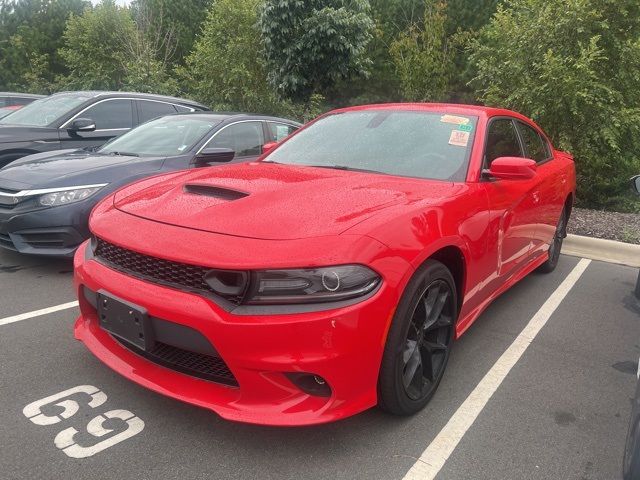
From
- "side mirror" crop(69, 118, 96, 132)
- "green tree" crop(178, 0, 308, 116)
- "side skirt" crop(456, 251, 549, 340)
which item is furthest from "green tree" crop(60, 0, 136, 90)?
"side skirt" crop(456, 251, 549, 340)

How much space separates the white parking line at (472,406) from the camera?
88.0 inches

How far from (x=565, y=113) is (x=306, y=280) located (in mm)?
7132

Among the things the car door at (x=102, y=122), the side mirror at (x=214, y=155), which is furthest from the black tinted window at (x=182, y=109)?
the side mirror at (x=214, y=155)

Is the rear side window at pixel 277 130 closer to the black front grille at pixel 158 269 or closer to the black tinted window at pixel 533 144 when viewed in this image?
the black tinted window at pixel 533 144

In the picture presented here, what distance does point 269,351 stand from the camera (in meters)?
2.01

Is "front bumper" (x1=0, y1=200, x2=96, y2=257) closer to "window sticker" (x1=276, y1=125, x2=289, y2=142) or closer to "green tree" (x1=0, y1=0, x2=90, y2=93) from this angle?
"window sticker" (x1=276, y1=125, x2=289, y2=142)

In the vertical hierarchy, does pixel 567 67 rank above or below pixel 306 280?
above

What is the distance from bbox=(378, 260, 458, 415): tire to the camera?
7.48ft

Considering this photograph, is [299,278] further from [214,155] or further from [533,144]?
[533,144]

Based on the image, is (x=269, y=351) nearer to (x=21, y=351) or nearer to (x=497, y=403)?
(x=497, y=403)

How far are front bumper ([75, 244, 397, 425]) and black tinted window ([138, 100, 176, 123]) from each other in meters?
5.49

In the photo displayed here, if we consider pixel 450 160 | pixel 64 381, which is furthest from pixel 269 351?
pixel 450 160

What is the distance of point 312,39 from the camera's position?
1099 centimetres

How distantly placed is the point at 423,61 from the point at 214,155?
11.8 m
